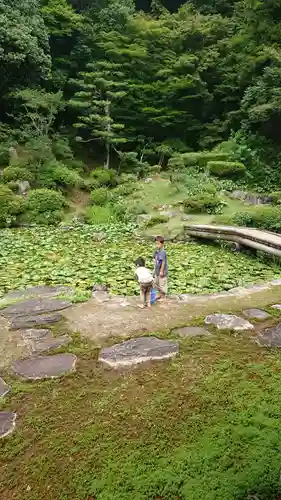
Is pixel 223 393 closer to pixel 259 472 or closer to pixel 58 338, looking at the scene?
pixel 259 472

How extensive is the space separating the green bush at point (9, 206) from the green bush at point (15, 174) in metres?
1.09

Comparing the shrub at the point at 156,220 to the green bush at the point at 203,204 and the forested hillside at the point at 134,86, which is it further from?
the forested hillside at the point at 134,86

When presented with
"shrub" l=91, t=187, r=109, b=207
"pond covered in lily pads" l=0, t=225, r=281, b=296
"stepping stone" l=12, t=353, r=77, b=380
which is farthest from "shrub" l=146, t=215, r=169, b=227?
"stepping stone" l=12, t=353, r=77, b=380

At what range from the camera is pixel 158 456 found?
2.14 meters

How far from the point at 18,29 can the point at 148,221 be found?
9.90m

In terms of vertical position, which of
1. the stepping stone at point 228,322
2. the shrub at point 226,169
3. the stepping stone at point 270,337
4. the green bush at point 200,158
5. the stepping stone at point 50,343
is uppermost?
the green bush at point 200,158

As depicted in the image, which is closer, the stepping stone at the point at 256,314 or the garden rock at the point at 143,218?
the stepping stone at the point at 256,314

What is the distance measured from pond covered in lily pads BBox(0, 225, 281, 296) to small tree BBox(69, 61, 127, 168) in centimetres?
679

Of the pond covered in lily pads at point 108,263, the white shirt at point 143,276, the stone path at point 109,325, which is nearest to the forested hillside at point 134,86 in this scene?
the pond covered in lily pads at point 108,263

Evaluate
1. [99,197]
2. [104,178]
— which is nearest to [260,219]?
[99,197]

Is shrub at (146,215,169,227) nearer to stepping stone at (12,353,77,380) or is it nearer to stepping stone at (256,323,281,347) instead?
stepping stone at (256,323,281,347)

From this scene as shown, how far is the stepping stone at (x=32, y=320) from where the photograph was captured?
386cm

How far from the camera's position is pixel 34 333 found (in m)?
3.64

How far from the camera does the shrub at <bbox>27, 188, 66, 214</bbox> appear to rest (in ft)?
38.7
